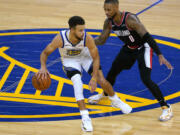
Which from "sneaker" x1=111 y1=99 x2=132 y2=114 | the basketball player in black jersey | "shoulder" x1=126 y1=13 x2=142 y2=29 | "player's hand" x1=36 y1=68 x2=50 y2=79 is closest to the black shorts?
the basketball player in black jersey

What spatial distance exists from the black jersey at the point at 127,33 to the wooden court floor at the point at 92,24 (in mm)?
1094

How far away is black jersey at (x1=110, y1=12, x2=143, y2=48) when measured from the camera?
587cm

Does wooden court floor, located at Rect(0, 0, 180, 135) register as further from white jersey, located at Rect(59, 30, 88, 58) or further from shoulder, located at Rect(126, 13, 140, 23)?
shoulder, located at Rect(126, 13, 140, 23)

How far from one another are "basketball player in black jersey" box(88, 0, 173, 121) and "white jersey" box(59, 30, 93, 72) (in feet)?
1.35

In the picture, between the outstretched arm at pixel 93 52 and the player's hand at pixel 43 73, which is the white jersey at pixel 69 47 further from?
the player's hand at pixel 43 73

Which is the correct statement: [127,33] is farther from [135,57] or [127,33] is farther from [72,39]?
[72,39]

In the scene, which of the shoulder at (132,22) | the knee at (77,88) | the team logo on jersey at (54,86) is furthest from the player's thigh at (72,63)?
the shoulder at (132,22)

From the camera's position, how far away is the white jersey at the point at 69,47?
5.64 m

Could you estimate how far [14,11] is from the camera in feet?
38.9

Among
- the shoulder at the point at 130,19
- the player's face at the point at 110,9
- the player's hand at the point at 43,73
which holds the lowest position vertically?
the player's hand at the point at 43,73

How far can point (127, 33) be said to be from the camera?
5918 millimetres

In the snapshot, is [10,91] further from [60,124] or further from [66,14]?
[66,14]

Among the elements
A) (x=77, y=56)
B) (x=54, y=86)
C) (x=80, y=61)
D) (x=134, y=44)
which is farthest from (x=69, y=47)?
(x=54, y=86)

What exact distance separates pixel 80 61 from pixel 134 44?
851 mm
